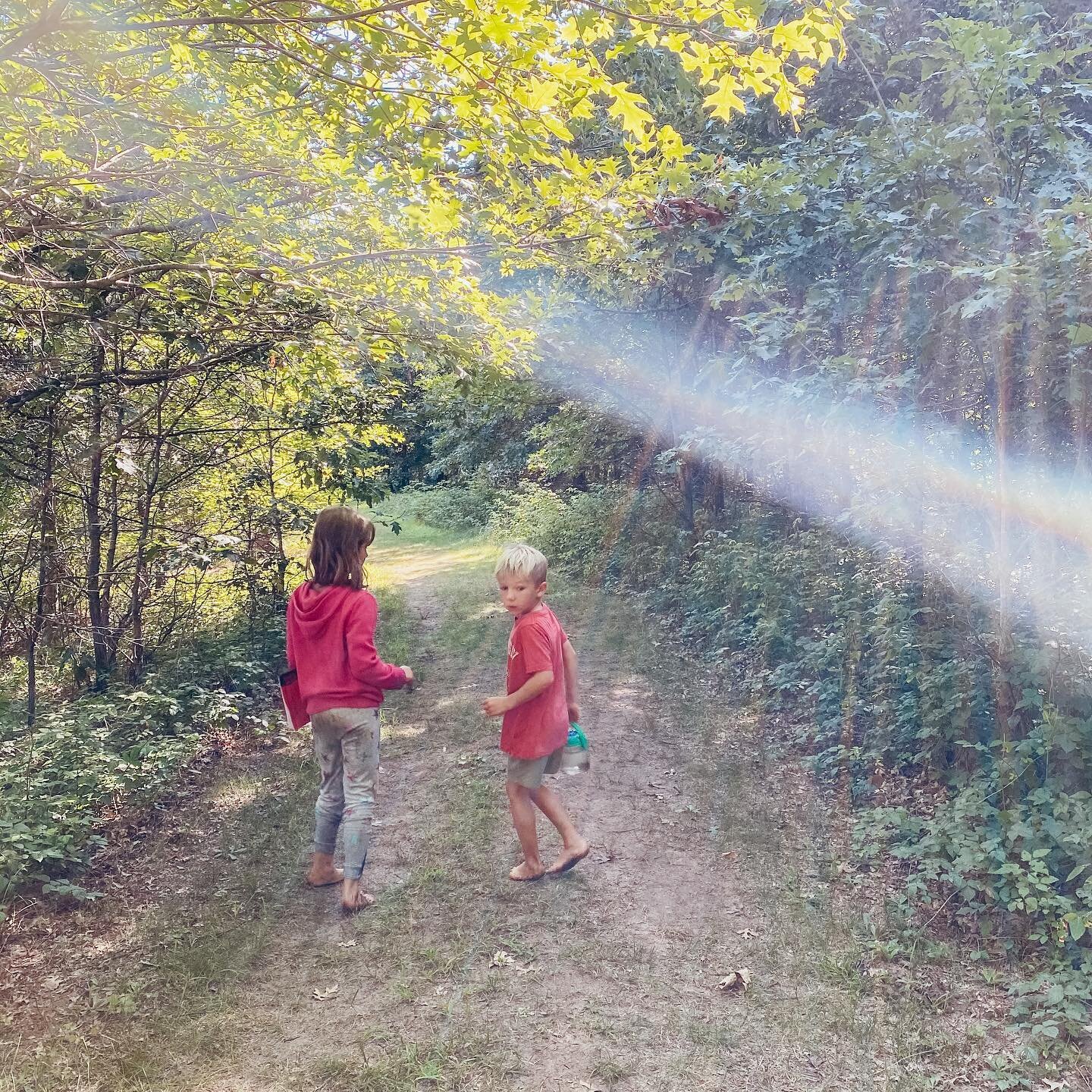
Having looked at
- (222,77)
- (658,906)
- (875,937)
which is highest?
(222,77)

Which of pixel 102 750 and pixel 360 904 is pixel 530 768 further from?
pixel 102 750

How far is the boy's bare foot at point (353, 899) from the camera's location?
3.94 meters

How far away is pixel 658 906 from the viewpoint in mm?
3979

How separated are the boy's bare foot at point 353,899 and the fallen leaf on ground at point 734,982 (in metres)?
1.67

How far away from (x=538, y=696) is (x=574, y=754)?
385mm

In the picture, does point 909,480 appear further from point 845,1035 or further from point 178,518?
point 178,518

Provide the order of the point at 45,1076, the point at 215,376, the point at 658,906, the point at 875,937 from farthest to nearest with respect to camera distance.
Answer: the point at 215,376, the point at 658,906, the point at 875,937, the point at 45,1076

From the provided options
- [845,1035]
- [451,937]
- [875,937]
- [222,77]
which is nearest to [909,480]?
[875,937]

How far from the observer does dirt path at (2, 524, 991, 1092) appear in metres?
2.93

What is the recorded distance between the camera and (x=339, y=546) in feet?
12.9

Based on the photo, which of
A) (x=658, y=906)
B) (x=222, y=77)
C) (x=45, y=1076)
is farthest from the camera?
(x=222, y=77)

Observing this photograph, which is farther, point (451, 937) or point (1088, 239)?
point (451, 937)

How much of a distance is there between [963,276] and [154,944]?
4659mm

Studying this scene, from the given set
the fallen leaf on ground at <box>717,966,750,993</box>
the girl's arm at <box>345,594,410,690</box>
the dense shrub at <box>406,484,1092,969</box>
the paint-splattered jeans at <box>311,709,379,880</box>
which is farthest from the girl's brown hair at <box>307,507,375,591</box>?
the dense shrub at <box>406,484,1092,969</box>
